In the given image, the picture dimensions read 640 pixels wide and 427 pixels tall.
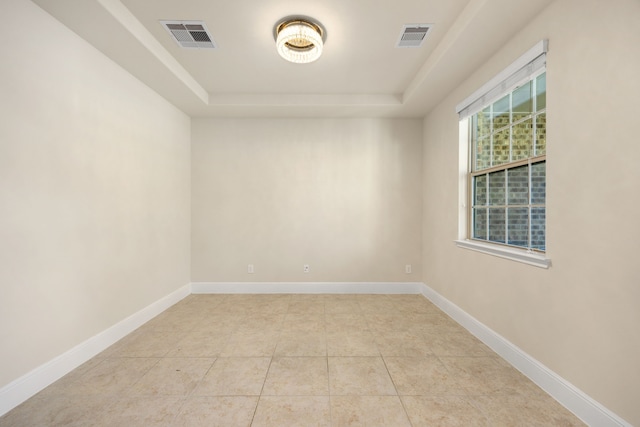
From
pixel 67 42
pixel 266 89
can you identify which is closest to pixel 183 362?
pixel 67 42

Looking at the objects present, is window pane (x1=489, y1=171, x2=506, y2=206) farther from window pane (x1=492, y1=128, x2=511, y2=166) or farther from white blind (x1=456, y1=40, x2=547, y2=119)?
white blind (x1=456, y1=40, x2=547, y2=119)

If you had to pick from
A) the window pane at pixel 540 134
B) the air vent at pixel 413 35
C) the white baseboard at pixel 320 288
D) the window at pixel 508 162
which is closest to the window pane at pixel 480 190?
the window at pixel 508 162

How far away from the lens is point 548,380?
1.90 meters

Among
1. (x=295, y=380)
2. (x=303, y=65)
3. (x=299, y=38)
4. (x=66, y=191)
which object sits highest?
(x=303, y=65)

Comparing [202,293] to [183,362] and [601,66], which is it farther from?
[601,66]

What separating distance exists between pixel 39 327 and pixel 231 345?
1.35 metres

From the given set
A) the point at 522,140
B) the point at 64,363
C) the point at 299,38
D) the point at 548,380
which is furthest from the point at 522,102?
the point at 64,363

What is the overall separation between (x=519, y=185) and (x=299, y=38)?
218 centimetres

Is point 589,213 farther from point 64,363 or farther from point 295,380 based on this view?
point 64,363

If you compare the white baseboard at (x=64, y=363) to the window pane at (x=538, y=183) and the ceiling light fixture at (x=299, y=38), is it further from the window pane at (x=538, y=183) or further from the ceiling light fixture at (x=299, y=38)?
the window pane at (x=538, y=183)

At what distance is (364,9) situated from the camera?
7.23ft

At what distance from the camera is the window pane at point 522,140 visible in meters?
2.24

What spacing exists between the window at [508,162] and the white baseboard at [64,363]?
3466 millimetres

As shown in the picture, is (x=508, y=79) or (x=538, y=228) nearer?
(x=538, y=228)
